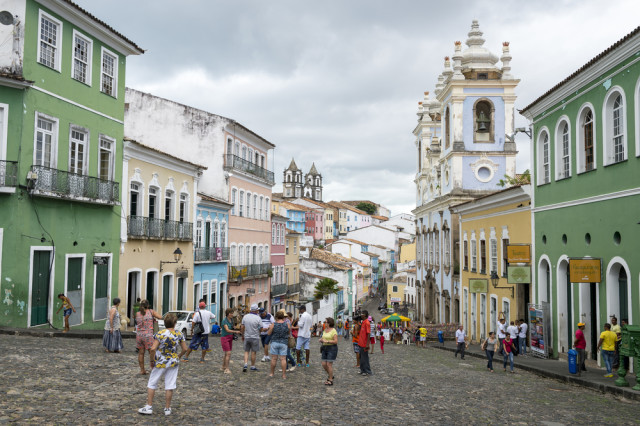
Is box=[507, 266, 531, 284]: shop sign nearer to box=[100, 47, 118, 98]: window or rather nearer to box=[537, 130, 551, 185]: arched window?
box=[537, 130, 551, 185]: arched window

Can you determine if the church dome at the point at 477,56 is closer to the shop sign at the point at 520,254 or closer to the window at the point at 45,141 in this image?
the shop sign at the point at 520,254

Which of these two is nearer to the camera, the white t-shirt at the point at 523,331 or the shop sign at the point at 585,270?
the shop sign at the point at 585,270

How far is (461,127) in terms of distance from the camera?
4094 centimetres

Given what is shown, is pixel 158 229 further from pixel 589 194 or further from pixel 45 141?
pixel 589 194

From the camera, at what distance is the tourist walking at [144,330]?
38.9 feet

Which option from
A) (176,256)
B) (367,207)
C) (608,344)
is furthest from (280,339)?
(367,207)

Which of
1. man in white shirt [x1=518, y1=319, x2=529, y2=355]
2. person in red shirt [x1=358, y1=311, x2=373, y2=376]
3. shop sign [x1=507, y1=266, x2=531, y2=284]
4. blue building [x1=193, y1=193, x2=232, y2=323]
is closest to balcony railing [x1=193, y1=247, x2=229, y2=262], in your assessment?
blue building [x1=193, y1=193, x2=232, y2=323]

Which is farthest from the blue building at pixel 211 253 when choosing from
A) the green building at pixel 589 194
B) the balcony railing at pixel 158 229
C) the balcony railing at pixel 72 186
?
the green building at pixel 589 194

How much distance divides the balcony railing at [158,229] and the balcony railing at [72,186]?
2324mm

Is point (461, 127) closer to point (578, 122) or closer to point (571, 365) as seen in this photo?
point (578, 122)

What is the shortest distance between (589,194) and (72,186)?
15510mm

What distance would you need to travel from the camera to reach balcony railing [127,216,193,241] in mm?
24516

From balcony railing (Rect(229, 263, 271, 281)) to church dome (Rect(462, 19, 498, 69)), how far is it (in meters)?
19.1

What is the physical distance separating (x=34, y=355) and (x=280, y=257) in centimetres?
3468
